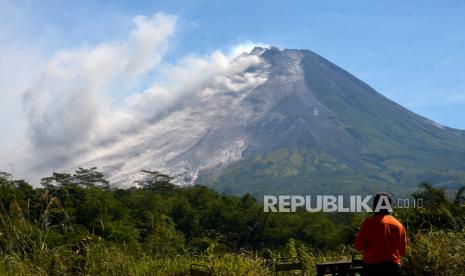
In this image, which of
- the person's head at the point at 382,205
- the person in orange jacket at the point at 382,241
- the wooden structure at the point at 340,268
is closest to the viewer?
the person in orange jacket at the point at 382,241

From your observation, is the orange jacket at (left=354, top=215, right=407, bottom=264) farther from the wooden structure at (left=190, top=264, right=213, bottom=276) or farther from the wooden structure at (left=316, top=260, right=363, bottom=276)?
the wooden structure at (left=190, top=264, right=213, bottom=276)

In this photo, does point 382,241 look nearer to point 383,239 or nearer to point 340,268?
point 383,239

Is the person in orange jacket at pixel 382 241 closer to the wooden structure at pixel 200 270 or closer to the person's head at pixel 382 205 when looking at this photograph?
the person's head at pixel 382 205

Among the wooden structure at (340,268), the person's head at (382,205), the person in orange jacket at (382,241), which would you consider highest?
the person's head at (382,205)

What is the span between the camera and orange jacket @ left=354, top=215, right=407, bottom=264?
5.30m

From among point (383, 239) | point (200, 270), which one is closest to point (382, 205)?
point (383, 239)

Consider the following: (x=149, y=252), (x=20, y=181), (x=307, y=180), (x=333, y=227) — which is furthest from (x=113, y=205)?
(x=307, y=180)

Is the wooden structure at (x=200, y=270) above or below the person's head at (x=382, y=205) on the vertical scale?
below

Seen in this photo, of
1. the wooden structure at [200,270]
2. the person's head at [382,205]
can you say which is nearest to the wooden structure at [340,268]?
the person's head at [382,205]

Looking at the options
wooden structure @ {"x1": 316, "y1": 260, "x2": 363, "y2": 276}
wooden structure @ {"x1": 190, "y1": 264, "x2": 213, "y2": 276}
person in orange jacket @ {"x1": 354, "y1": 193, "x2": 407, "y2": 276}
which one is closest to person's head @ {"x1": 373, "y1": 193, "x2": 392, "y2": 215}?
person in orange jacket @ {"x1": 354, "y1": 193, "x2": 407, "y2": 276}

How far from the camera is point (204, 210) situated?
56438mm

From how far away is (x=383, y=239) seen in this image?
17.4 ft

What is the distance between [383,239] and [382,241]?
2 centimetres

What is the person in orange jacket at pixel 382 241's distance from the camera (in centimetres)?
529
